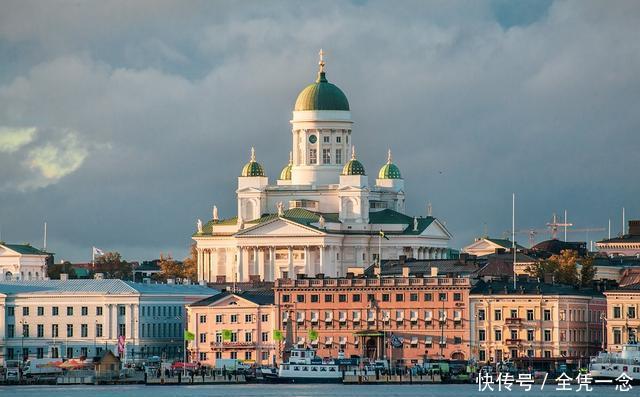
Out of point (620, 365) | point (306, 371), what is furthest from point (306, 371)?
point (620, 365)

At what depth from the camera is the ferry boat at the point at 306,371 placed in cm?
19088

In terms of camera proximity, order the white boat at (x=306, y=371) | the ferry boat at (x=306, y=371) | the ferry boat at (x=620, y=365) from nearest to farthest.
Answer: the ferry boat at (x=620, y=365)
the white boat at (x=306, y=371)
the ferry boat at (x=306, y=371)

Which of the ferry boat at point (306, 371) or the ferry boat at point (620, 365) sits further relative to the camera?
the ferry boat at point (306, 371)

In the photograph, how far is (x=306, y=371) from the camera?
7525 inches

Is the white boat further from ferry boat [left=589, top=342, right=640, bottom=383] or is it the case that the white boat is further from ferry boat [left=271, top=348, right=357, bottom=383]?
ferry boat [left=589, top=342, right=640, bottom=383]

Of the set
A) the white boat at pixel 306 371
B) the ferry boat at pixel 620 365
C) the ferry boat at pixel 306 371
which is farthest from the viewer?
the ferry boat at pixel 306 371

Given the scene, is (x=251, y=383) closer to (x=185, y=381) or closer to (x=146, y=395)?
(x=185, y=381)

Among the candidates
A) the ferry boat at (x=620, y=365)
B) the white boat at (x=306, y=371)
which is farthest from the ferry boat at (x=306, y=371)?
the ferry boat at (x=620, y=365)

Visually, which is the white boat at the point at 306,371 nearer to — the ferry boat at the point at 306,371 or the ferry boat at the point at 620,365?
the ferry boat at the point at 306,371

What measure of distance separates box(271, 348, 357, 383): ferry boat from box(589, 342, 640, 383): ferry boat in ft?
51.0

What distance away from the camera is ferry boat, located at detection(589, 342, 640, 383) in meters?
186

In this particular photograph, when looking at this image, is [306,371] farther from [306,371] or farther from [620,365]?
[620,365]

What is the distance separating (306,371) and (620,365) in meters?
18.7

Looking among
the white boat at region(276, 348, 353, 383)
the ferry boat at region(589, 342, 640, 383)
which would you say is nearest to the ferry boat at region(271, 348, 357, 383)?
the white boat at region(276, 348, 353, 383)
